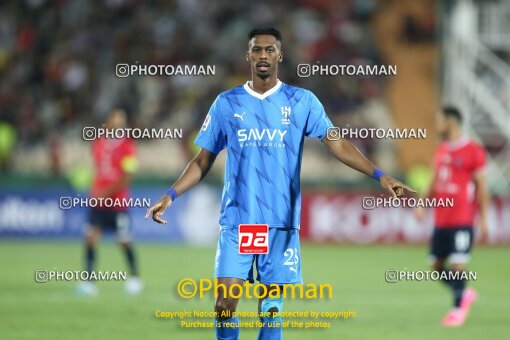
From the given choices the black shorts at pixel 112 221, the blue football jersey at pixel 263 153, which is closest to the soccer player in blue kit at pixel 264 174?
the blue football jersey at pixel 263 153

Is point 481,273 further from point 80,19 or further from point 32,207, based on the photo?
point 80,19

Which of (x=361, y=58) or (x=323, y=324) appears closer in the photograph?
(x=323, y=324)

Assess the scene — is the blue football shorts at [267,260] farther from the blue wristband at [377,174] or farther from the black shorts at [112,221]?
the black shorts at [112,221]

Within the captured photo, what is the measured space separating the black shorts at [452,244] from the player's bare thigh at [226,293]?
5315 millimetres

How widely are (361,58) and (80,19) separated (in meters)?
6.42

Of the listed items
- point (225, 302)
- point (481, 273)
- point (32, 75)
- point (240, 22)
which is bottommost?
point (225, 302)

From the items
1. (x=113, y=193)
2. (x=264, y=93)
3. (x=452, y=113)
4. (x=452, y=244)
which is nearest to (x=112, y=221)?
(x=113, y=193)

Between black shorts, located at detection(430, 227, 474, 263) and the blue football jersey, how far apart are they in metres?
5.02

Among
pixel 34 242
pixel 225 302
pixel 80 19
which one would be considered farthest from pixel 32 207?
pixel 225 302

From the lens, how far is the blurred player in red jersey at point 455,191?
11.7 meters

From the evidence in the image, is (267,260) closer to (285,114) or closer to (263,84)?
(285,114)

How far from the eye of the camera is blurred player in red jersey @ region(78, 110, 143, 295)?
14.0 metres

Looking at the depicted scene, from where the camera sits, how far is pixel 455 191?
11.9 metres

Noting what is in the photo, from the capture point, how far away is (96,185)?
14578 mm
